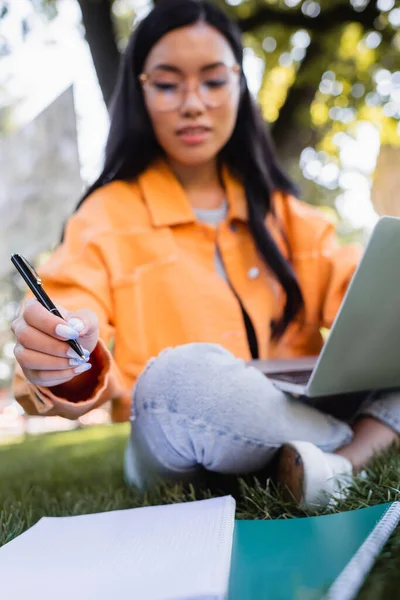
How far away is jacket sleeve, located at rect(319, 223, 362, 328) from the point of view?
153cm

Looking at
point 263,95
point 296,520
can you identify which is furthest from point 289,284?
point 263,95

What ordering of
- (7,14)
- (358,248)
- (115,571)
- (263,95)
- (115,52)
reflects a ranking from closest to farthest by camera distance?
(115,571) → (358,248) → (7,14) → (115,52) → (263,95)

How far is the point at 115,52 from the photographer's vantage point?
2.99 metres

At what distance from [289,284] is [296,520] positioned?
30.8 inches

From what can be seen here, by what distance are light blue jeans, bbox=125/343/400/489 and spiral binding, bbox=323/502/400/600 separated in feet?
1.20

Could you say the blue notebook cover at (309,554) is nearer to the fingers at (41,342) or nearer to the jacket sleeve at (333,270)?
the fingers at (41,342)

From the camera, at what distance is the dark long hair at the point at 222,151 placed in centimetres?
151

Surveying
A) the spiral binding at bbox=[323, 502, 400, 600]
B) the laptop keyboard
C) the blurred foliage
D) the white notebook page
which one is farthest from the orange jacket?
the blurred foliage

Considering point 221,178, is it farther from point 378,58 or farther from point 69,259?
point 378,58

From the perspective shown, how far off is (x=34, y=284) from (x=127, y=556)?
1.20 feet

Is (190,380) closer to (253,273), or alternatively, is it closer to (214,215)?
(253,273)

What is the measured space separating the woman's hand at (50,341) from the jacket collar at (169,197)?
0.57 m

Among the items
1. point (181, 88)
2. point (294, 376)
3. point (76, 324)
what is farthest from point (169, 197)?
point (76, 324)

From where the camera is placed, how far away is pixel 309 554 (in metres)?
0.64
